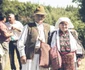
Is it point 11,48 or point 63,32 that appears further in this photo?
point 11,48

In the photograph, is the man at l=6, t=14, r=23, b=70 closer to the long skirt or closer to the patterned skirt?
the long skirt

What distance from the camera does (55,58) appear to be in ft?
22.0

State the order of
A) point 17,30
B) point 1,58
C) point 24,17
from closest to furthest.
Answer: point 1,58 → point 17,30 → point 24,17

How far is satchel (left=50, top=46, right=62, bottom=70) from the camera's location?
21.8 ft

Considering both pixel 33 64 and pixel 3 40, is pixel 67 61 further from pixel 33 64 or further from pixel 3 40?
pixel 3 40

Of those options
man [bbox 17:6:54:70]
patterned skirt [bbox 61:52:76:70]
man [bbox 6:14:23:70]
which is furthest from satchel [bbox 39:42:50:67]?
man [bbox 6:14:23:70]

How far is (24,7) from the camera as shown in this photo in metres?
19.4

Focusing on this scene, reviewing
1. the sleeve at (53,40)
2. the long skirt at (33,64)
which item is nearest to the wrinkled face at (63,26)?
the sleeve at (53,40)

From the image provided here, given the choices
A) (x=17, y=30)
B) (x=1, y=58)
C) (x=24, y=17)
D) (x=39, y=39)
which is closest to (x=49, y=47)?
(x=39, y=39)

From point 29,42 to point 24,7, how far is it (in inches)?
501

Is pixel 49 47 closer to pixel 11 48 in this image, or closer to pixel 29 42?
pixel 29 42

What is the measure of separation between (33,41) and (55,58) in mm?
518

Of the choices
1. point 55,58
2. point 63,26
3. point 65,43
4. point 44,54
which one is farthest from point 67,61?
point 63,26

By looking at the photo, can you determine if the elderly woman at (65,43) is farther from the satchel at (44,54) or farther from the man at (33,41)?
the man at (33,41)
